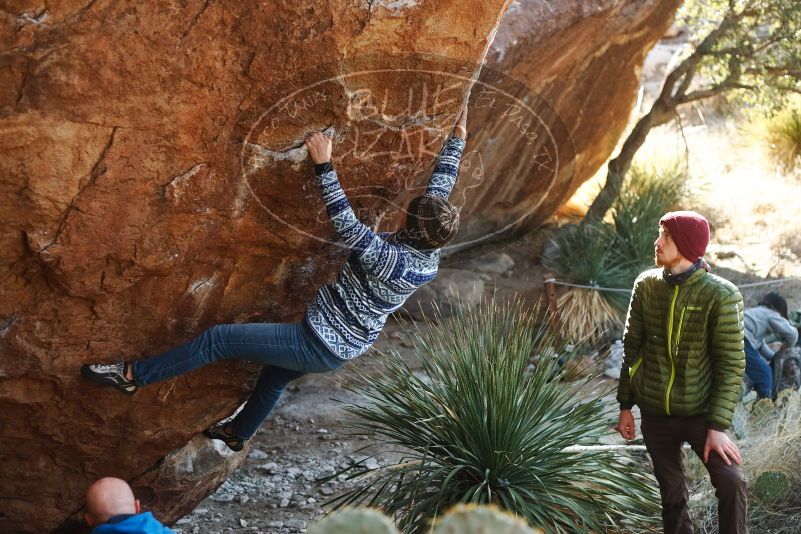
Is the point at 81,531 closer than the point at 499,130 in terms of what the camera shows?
Yes

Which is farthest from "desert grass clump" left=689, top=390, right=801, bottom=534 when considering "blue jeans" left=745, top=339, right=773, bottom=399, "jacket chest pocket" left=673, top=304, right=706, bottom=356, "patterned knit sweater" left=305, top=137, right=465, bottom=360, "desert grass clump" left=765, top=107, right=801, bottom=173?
"desert grass clump" left=765, top=107, right=801, bottom=173

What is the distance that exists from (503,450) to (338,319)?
100 centimetres

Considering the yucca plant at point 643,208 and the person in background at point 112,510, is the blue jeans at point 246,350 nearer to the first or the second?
the person in background at point 112,510

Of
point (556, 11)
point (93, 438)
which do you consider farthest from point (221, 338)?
point (556, 11)

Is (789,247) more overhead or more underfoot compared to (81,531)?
more overhead

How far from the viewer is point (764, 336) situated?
7234mm

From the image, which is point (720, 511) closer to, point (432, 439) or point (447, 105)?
point (432, 439)

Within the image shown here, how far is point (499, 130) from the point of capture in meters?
8.19

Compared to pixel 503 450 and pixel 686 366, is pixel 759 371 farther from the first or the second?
pixel 686 366

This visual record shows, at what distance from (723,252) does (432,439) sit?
22.9 ft

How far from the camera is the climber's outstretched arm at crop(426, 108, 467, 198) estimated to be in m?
4.41

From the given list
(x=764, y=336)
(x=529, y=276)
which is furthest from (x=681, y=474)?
(x=529, y=276)

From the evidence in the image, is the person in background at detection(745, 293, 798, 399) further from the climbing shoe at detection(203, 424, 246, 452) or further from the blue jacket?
the blue jacket

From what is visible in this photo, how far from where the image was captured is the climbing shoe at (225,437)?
195 inches
